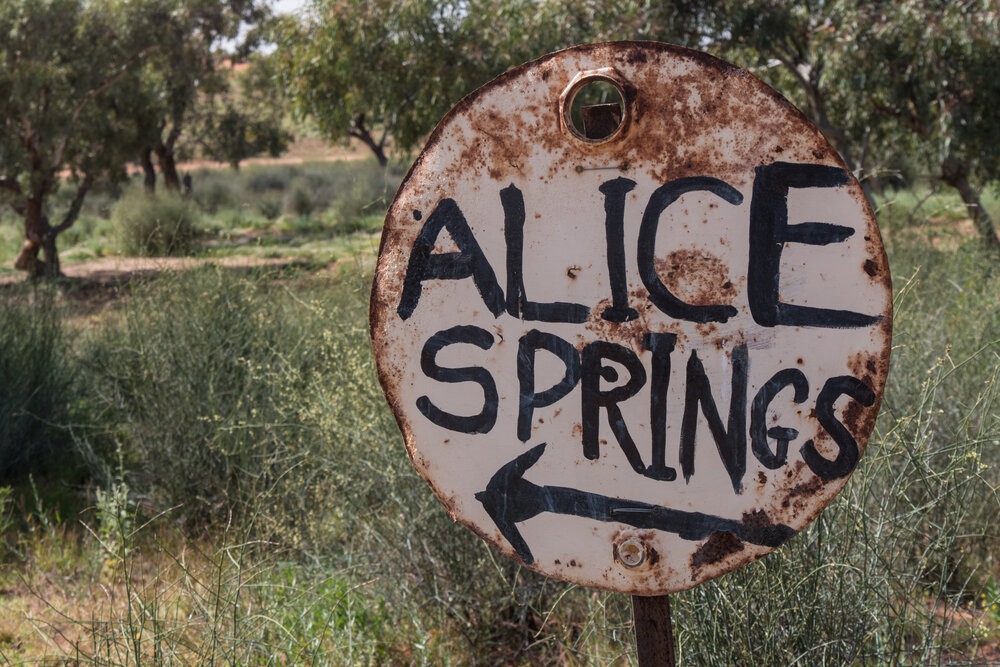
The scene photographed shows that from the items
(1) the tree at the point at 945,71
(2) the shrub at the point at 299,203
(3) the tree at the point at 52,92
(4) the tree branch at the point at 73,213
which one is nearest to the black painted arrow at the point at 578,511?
(1) the tree at the point at 945,71

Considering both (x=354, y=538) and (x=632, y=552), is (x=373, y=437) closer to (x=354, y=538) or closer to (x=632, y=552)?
(x=354, y=538)

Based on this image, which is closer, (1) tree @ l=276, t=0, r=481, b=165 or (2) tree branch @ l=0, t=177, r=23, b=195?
(1) tree @ l=276, t=0, r=481, b=165

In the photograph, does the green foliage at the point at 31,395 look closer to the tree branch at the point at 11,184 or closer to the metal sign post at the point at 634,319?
the metal sign post at the point at 634,319

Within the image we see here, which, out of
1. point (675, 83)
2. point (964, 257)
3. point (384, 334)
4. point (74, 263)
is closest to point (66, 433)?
point (384, 334)

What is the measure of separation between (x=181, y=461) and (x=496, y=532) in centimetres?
254

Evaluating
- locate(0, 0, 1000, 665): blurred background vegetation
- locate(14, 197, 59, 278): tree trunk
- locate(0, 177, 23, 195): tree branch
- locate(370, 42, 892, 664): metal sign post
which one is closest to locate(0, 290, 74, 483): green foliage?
locate(0, 0, 1000, 665): blurred background vegetation

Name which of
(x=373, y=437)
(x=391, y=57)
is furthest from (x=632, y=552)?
(x=391, y=57)

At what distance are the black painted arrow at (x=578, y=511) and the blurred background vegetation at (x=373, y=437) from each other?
40 cm

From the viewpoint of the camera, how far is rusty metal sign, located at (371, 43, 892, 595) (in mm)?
1063

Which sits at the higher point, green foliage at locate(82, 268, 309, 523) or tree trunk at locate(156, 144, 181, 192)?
tree trunk at locate(156, 144, 181, 192)

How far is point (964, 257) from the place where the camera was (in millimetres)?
5039

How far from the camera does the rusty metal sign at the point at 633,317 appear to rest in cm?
106

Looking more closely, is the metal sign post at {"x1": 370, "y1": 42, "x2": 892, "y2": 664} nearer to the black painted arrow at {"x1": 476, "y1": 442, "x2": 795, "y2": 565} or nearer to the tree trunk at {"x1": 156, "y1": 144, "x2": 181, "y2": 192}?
the black painted arrow at {"x1": 476, "y1": 442, "x2": 795, "y2": 565}

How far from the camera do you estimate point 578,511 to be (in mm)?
1162
